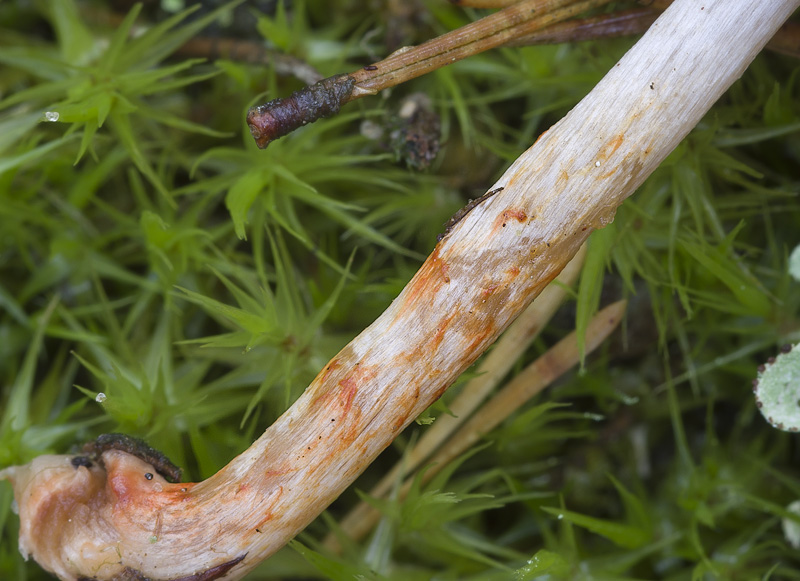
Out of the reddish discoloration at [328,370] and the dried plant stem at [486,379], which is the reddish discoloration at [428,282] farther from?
the dried plant stem at [486,379]

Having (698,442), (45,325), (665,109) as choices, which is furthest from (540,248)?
(45,325)

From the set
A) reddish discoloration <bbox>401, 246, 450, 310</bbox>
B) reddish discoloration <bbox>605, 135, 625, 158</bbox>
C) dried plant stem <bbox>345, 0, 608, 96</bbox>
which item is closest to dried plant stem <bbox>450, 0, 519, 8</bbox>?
dried plant stem <bbox>345, 0, 608, 96</bbox>

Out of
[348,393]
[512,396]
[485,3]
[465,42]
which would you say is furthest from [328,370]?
[485,3]

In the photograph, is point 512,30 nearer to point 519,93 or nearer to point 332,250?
point 519,93

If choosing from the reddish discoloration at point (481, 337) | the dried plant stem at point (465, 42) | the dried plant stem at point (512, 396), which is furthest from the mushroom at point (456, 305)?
the dried plant stem at point (512, 396)

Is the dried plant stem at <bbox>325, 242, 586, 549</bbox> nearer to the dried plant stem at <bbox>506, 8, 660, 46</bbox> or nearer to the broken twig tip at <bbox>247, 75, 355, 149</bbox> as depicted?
the dried plant stem at <bbox>506, 8, 660, 46</bbox>
